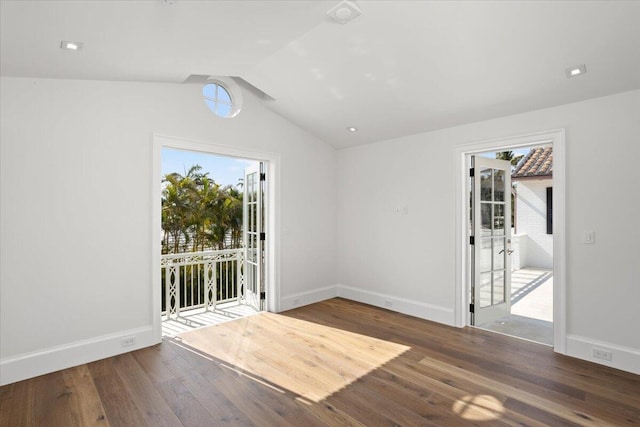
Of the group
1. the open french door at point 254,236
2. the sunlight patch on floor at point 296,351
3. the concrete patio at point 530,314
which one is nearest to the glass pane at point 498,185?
Answer: the concrete patio at point 530,314

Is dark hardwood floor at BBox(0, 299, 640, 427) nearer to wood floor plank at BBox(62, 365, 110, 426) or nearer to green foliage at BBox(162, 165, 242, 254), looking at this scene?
wood floor plank at BBox(62, 365, 110, 426)

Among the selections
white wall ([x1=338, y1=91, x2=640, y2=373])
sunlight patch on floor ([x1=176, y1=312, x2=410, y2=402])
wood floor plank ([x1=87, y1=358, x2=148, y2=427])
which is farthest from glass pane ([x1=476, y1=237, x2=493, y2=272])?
wood floor plank ([x1=87, y1=358, x2=148, y2=427])

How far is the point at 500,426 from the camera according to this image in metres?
2.11

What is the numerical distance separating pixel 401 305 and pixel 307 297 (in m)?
1.38

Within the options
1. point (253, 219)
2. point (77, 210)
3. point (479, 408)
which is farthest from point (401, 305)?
point (77, 210)

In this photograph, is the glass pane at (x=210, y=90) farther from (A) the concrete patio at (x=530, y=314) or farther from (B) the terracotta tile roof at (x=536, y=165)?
(B) the terracotta tile roof at (x=536, y=165)

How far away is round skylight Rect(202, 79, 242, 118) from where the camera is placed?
4.05 m

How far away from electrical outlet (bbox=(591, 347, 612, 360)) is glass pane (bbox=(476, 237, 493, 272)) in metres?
1.33

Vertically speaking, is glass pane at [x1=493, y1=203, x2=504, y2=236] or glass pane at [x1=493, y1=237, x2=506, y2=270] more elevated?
glass pane at [x1=493, y1=203, x2=504, y2=236]

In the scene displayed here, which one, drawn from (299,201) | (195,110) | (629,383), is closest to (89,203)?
(195,110)

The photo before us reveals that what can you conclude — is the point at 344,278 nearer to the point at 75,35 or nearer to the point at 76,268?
the point at 76,268

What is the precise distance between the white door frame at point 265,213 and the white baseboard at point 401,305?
126 centimetres

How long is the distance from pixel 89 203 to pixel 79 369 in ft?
4.90

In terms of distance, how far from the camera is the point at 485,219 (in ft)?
13.7
